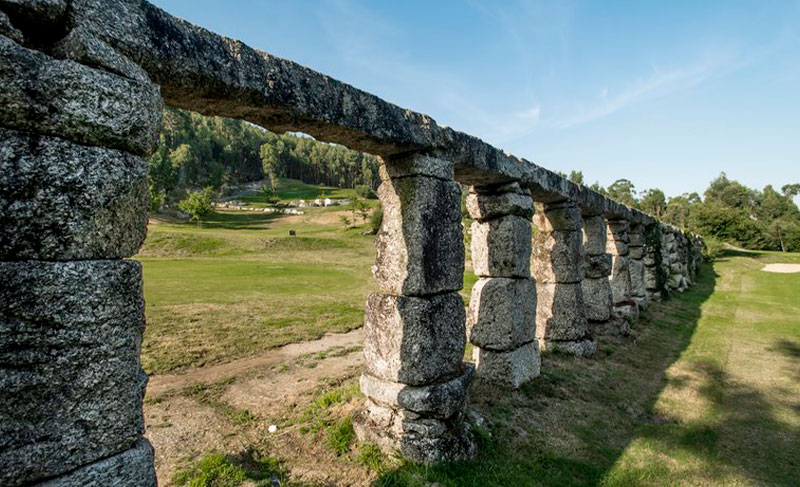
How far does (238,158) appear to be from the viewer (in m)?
104

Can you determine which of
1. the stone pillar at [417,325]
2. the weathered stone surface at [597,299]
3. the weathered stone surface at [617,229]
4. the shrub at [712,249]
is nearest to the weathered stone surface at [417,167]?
the stone pillar at [417,325]

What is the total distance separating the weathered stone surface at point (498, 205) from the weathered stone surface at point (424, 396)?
324 centimetres

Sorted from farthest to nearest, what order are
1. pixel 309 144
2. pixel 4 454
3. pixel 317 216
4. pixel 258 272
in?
1. pixel 309 144
2. pixel 317 216
3. pixel 258 272
4. pixel 4 454

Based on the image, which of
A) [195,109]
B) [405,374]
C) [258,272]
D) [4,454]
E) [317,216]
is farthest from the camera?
[317,216]

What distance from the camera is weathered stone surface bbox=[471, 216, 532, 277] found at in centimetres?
758

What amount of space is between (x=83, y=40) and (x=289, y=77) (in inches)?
66.9

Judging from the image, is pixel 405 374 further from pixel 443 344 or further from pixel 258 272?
pixel 258 272

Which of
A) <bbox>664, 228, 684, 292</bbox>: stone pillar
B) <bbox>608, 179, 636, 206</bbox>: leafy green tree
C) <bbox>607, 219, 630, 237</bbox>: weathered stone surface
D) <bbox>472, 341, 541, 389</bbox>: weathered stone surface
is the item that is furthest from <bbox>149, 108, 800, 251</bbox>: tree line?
<bbox>472, 341, 541, 389</bbox>: weathered stone surface

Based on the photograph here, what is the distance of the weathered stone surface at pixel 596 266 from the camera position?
12008mm

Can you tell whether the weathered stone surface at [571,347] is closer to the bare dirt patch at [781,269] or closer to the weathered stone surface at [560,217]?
the weathered stone surface at [560,217]

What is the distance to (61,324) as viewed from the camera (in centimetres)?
253

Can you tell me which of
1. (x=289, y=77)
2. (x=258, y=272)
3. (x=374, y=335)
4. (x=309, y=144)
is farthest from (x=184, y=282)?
(x=309, y=144)

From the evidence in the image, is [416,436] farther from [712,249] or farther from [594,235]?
[712,249]

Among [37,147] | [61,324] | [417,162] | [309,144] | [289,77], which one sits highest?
[309,144]
